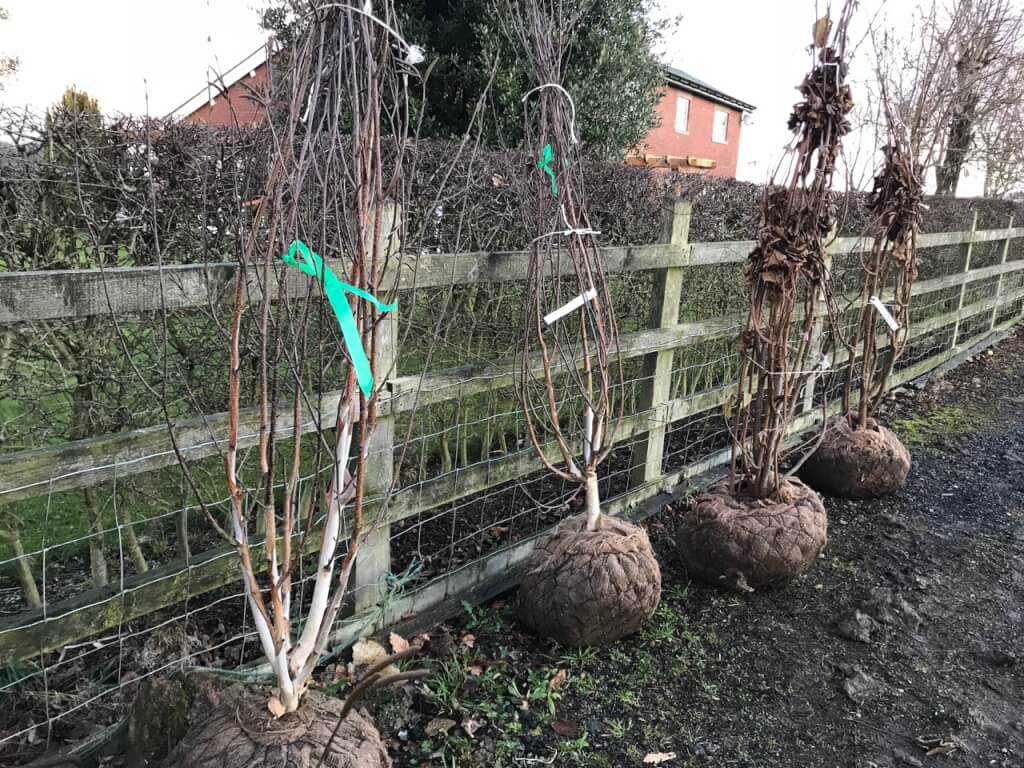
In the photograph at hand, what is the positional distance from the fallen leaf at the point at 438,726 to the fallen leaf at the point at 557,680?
395 mm

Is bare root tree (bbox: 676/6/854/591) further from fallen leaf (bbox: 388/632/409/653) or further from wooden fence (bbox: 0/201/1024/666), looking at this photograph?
fallen leaf (bbox: 388/632/409/653)

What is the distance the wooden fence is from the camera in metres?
1.83

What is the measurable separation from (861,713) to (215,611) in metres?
2.60

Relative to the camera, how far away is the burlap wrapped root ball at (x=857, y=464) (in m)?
4.27

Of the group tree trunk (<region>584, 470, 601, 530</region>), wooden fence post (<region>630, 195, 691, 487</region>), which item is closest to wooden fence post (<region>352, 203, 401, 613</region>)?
tree trunk (<region>584, 470, 601, 530</region>)

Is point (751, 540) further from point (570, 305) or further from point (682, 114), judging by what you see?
point (682, 114)

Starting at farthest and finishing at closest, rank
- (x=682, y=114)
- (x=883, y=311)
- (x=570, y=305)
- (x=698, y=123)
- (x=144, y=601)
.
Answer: (x=698, y=123) < (x=682, y=114) < (x=883, y=311) < (x=570, y=305) < (x=144, y=601)

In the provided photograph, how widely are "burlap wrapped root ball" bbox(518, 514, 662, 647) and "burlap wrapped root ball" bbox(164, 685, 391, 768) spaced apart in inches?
40.8

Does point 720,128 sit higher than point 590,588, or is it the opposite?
point 720,128

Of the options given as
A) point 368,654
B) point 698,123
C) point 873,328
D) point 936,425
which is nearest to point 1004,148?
point 936,425

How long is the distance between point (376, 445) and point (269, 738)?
1096 mm

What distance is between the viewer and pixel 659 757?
228 centimetres

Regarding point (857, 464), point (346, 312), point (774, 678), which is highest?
point (346, 312)

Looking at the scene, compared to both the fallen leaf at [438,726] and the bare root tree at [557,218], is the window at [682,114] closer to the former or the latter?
the bare root tree at [557,218]
